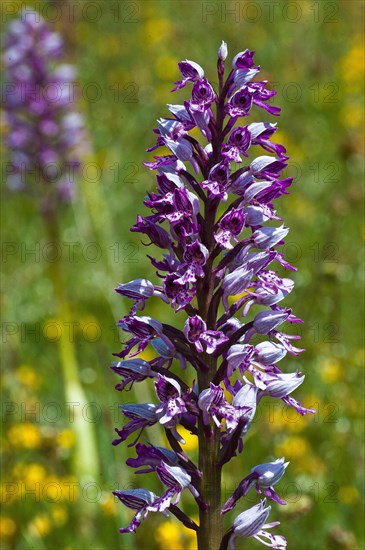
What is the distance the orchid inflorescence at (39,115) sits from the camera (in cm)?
505

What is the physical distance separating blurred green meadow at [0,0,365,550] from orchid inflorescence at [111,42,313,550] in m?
1.10

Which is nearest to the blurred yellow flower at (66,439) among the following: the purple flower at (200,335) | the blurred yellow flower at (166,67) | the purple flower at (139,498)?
the purple flower at (139,498)

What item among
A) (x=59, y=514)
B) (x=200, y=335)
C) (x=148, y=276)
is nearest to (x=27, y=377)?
(x=59, y=514)

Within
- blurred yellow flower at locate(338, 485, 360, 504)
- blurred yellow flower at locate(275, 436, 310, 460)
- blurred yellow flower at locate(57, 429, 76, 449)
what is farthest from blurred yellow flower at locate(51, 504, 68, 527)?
blurred yellow flower at locate(338, 485, 360, 504)

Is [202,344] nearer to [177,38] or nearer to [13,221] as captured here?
[13,221]

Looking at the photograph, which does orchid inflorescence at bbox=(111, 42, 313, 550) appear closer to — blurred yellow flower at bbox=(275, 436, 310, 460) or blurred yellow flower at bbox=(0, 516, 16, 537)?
blurred yellow flower at bbox=(0, 516, 16, 537)

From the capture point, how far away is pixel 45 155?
197 inches

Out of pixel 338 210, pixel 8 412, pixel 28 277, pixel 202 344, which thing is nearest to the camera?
pixel 202 344

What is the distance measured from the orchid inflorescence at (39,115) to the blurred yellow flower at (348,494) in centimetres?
243

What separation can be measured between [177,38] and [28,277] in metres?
4.01

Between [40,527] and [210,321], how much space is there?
1959 millimetres

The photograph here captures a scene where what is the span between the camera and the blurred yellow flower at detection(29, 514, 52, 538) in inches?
130

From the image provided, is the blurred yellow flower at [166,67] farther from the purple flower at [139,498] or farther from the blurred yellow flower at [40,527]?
the purple flower at [139,498]

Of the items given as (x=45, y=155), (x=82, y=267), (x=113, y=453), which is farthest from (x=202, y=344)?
(x=82, y=267)
